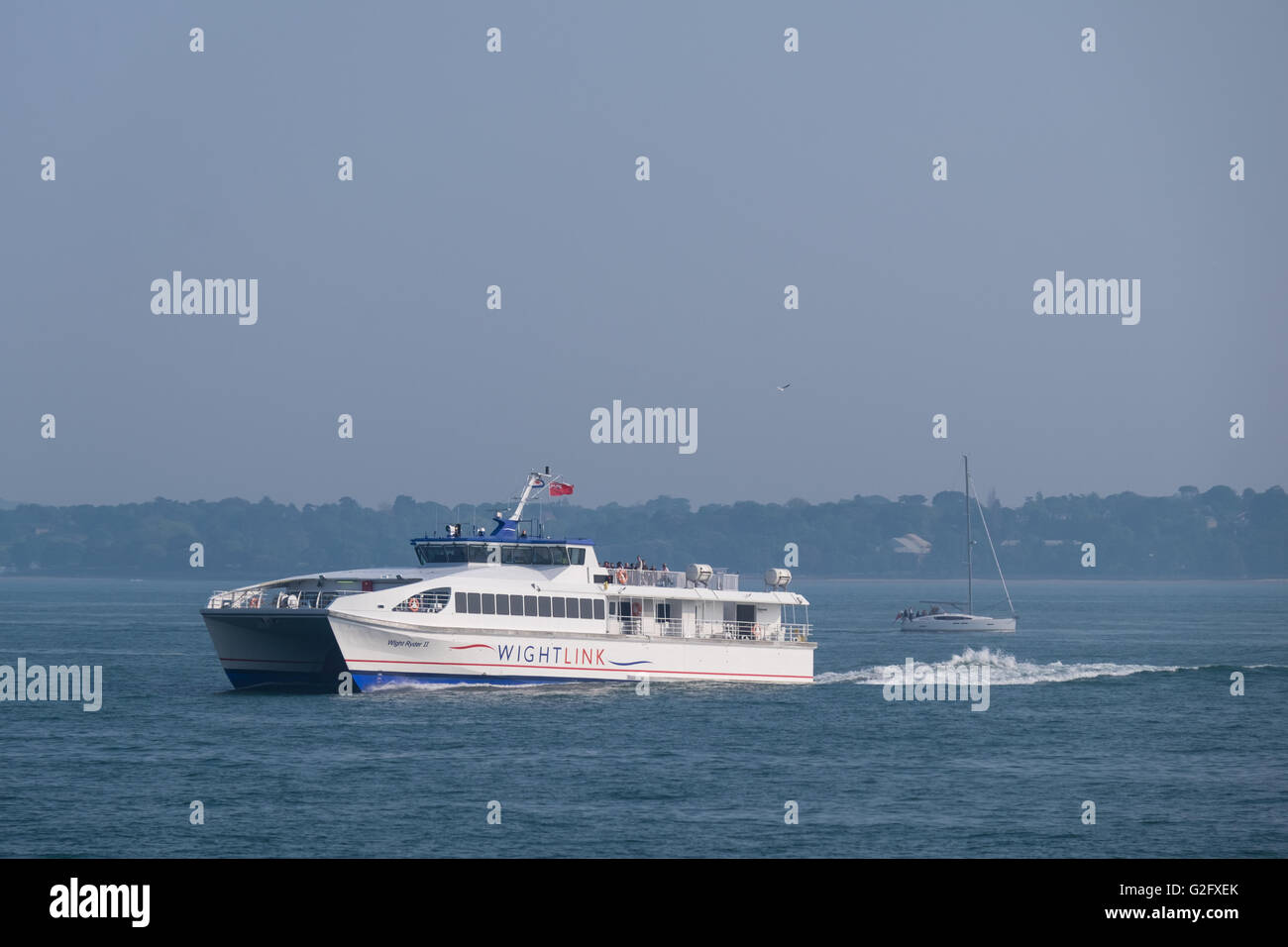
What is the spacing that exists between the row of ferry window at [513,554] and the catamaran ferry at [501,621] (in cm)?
3

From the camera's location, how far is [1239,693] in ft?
196

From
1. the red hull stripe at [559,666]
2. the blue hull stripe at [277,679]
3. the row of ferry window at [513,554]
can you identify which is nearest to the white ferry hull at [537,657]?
the red hull stripe at [559,666]

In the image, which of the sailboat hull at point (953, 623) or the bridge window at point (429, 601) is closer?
the bridge window at point (429, 601)

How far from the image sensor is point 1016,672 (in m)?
68.6

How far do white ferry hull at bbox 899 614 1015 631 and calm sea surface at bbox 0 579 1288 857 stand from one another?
47.9 metres

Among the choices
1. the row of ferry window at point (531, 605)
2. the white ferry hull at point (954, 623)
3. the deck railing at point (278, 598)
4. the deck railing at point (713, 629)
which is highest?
the deck railing at point (278, 598)

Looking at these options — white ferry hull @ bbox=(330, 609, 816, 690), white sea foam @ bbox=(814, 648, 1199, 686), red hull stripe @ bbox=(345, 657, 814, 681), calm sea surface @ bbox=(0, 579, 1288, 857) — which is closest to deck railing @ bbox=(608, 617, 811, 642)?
white ferry hull @ bbox=(330, 609, 816, 690)

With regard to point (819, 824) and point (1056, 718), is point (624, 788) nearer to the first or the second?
point (819, 824)

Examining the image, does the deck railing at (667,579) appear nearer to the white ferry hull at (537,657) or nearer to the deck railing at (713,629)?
the deck railing at (713,629)

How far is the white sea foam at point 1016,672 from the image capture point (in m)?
63.6

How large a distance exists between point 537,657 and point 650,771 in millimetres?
13616

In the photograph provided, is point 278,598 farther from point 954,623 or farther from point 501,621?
point 954,623
